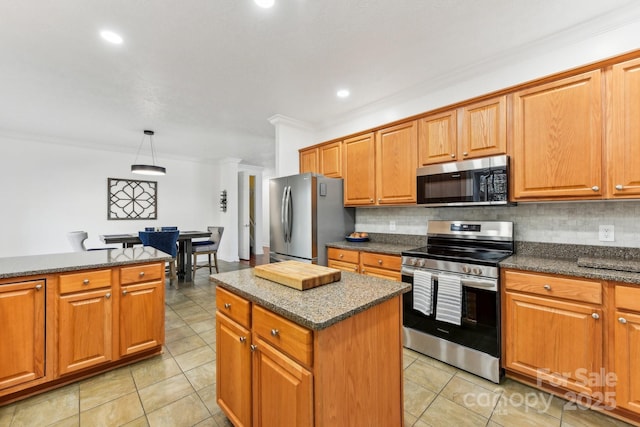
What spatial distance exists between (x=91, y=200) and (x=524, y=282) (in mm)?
6611

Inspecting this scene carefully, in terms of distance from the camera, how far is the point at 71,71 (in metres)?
2.55

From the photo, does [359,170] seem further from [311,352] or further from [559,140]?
[311,352]

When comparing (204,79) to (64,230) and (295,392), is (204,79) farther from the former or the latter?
(64,230)

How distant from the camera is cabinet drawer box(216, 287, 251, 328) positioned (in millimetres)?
1318

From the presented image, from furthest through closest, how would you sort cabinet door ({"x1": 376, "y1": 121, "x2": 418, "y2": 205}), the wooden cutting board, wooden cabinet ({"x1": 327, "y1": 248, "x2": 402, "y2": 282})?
cabinet door ({"x1": 376, "y1": 121, "x2": 418, "y2": 205}) → wooden cabinet ({"x1": 327, "y1": 248, "x2": 402, "y2": 282}) → the wooden cutting board

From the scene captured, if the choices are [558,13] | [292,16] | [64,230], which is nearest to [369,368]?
[292,16]

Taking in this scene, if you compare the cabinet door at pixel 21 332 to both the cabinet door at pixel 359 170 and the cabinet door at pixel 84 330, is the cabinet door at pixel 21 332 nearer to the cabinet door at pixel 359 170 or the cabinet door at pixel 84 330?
the cabinet door at pixel 84 330

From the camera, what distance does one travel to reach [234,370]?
142cm

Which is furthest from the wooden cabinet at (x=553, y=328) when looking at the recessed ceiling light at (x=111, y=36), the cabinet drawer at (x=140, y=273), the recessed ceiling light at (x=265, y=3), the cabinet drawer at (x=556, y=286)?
the recessed ceiling light at (x=111, y=36)

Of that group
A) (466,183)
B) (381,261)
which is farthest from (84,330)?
(466,183)

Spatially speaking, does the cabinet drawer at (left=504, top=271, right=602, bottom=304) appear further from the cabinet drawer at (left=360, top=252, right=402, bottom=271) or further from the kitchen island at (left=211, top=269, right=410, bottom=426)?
the kitchen island at (left=211, top=269, right=410, bottom=426)

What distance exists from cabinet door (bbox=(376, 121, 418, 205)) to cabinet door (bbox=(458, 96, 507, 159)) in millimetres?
465

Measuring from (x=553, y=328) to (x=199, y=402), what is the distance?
2348 millimetres

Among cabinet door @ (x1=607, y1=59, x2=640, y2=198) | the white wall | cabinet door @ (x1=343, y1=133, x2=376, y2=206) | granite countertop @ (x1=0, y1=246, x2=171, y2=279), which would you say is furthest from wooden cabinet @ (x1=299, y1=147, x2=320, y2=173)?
the white wall
